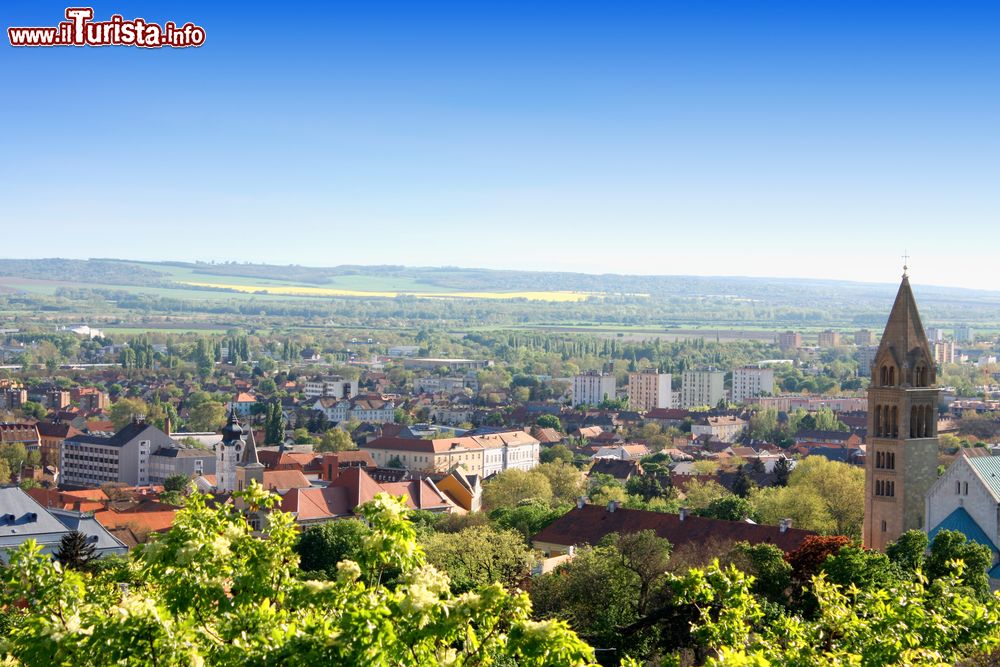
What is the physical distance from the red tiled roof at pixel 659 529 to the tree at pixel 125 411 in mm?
78107

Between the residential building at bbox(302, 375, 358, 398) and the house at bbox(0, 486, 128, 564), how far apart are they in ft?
390

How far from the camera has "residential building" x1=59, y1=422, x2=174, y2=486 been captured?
90.6 meters

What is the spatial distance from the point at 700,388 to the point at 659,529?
441ft

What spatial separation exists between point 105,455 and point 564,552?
51.7 metres

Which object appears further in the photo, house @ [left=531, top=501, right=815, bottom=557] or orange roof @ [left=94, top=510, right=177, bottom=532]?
orange roof @ [left=94, top=510, right=177, bottom=532]

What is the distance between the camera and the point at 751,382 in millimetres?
184875

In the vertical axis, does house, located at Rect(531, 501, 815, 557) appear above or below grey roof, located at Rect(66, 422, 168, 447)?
above

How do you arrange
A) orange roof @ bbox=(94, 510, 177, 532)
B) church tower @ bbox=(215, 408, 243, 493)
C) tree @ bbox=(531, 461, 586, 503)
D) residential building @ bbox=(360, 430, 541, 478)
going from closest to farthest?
orange roof @ bbox=(94, 510, 177, 532) → church tower @ bbox=(215, 408, 243, 493) → tree @ bbox=(531, 461, 586, 503) → residential building @ bbox=(360, 430, 541, 478)

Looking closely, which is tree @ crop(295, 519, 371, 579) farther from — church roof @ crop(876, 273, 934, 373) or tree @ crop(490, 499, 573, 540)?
church roof @ crop(876, 273, 934, 373)

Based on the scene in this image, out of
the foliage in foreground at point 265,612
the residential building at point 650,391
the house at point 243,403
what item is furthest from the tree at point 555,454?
the foliage in foreground at point 265,612

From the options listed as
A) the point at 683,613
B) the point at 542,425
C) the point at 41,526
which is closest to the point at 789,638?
the point at 683,613

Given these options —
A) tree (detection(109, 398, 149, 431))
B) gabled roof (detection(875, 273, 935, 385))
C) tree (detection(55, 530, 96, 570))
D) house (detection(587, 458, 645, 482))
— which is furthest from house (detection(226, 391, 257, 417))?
gabled roof (detection(875, 273, 935, 385))

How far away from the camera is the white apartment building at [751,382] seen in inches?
7195

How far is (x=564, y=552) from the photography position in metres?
48.0
